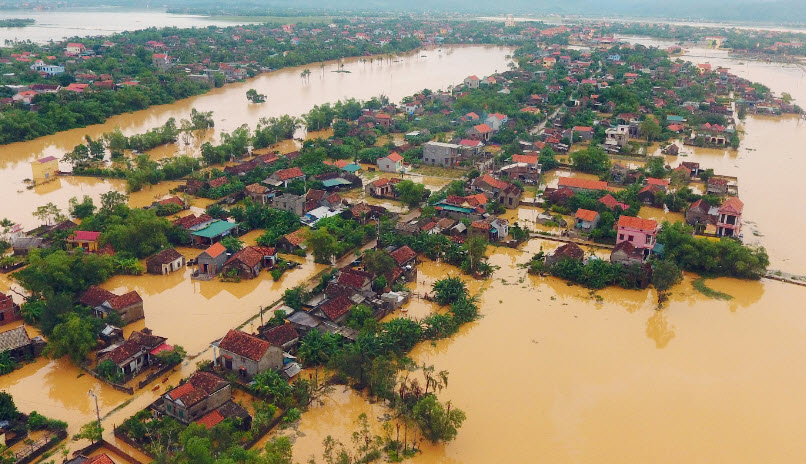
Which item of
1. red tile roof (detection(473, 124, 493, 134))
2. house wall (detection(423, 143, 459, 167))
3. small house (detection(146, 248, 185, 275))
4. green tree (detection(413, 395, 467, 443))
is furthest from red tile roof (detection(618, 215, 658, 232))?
red tile roof (detection(473, 124, 493, 134))

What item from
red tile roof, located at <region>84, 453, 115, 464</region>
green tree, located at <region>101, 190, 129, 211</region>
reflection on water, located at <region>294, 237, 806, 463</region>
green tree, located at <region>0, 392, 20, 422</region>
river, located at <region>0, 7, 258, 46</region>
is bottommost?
reflection on water, located at <region>294, 237, 806, 463</region>

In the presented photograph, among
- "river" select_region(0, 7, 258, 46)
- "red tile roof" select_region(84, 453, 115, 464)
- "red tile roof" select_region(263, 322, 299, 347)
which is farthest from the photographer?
"river" select_region(0, 7, 258, 46)

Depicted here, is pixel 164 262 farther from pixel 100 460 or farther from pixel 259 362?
pixel 100 460

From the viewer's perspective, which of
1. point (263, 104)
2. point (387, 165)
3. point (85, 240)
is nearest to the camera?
point (85, 240)

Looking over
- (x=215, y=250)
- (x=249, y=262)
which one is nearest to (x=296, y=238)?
(x=249, y=262)

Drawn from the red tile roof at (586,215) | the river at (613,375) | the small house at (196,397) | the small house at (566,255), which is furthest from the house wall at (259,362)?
the red tile roof at (586,215)

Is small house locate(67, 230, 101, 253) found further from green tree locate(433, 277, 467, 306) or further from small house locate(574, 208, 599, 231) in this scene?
small house locate(574, 208, 599, 231)
